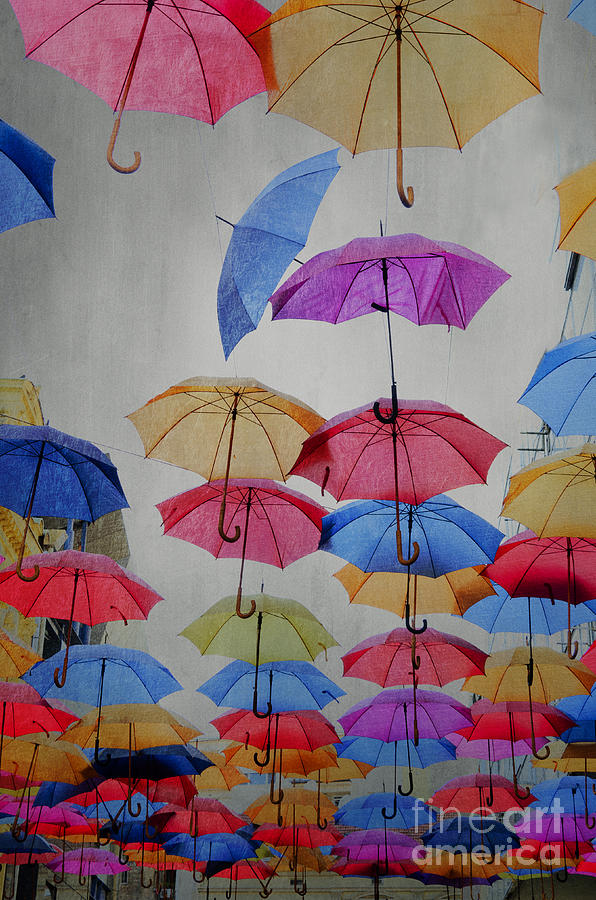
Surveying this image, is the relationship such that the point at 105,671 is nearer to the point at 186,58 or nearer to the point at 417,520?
the point at 417,520

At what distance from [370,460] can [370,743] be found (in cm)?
463

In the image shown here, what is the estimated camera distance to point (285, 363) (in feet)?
27.6

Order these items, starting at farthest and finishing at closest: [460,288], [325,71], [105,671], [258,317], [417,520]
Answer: [105,671]
[417,520]
[258,317]
[460,288]
[325,71]

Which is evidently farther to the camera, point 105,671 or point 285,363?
point 285,363

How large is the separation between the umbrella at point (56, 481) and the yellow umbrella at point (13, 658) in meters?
1.73

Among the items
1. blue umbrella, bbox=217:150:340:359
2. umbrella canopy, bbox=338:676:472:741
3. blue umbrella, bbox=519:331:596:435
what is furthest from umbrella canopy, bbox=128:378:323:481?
umbrella canopy, bbox=338:676:472:741

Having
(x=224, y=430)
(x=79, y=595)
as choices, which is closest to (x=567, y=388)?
(x=224, y=430)

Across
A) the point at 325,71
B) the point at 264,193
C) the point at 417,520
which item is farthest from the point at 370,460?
the point at 325,71

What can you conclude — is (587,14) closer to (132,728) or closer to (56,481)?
(56,481)

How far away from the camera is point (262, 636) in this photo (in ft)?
23.0

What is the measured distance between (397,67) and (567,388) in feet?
6.10

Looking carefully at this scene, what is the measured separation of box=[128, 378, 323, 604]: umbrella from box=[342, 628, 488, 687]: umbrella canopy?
2.00 metres

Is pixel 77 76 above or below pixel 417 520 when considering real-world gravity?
above

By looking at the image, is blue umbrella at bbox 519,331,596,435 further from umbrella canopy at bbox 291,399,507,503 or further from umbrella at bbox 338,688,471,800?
umbrella at bbox 338,688,471,800
